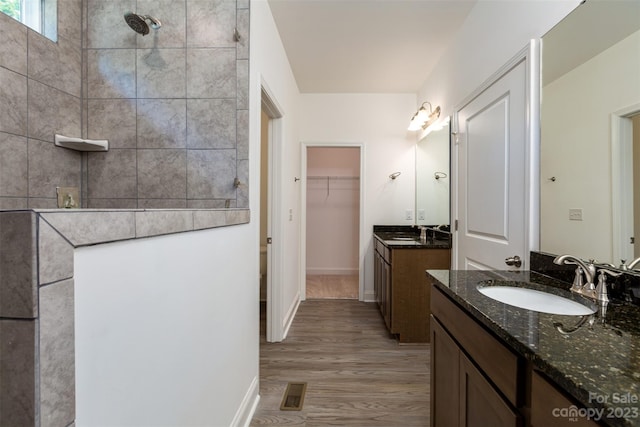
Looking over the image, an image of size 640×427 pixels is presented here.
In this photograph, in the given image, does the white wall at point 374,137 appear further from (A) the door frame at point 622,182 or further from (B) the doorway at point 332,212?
(A) the door frame at point 622,182

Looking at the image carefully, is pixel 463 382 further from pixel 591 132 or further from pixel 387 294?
pixel 387 294

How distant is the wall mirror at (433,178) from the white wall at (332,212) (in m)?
1.59

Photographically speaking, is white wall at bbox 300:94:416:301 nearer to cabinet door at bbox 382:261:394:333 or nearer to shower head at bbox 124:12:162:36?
cabinet door at bbox 382:261:394:333

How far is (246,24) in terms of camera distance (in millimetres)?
1617

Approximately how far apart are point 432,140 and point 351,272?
108 inches

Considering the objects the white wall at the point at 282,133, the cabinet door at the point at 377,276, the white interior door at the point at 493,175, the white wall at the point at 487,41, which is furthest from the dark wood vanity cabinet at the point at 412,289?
the white wall at the point at 487,41

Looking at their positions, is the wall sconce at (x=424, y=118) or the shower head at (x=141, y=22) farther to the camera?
the wall sconce at (x=424, y=118)

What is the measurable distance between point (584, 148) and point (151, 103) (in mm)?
2186

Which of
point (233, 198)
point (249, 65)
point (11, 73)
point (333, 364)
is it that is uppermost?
point (249, 65)

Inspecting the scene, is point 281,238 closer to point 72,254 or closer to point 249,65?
point 249,65

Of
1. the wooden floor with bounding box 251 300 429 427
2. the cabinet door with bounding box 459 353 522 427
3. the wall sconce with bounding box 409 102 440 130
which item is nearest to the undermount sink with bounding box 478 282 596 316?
the cabinet door with bounding box 459 353 522 427

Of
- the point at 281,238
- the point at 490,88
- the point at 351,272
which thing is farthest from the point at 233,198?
the point at 351,272

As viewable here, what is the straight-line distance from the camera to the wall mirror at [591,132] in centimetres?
94

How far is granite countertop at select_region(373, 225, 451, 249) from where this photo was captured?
244 cm
